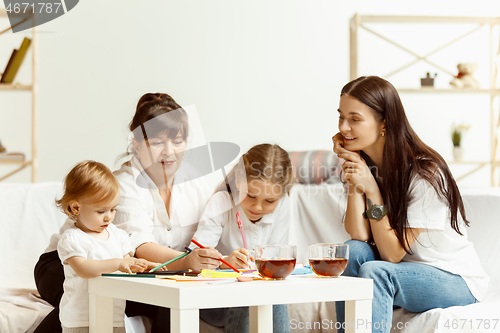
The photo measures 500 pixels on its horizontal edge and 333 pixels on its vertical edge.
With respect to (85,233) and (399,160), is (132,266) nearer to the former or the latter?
(85,233)

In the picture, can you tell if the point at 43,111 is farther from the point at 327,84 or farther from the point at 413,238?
the point at 413,238

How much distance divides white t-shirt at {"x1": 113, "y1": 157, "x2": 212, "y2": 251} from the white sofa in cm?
24

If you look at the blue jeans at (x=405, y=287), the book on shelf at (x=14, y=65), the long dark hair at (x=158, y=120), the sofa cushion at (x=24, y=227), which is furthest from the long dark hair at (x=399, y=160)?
the book on shelf at (x=14, y=65)

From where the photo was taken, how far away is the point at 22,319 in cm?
133

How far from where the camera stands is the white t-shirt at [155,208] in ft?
4.46

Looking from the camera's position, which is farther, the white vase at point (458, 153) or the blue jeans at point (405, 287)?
the white vase at point (458, 153)

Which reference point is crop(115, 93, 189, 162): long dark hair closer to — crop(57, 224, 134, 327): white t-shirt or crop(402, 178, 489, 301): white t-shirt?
crop(57, 224, 134, 327): white t-shirt

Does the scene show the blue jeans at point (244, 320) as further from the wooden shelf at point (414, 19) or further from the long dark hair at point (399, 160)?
the wooden shelf at point (414, 19)

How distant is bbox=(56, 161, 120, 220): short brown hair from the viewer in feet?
3.81

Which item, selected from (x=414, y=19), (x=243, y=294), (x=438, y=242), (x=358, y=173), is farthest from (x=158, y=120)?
(x=414, y=19)

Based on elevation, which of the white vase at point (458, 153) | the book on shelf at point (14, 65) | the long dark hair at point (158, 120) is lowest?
the white vase at point (458, 153)

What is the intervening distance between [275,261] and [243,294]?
0.30 feet

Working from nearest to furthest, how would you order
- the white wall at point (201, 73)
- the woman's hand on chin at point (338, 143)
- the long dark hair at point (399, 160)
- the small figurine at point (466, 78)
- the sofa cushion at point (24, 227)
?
the long dark hair at point (399, 160)
the woman's hand on chin at point (338, 143)
the sofa cushion at point (24, 227)
the small figurine at point (466, 78)
the white wall at point (201, 73)

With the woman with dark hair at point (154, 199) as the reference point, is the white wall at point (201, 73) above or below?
above
